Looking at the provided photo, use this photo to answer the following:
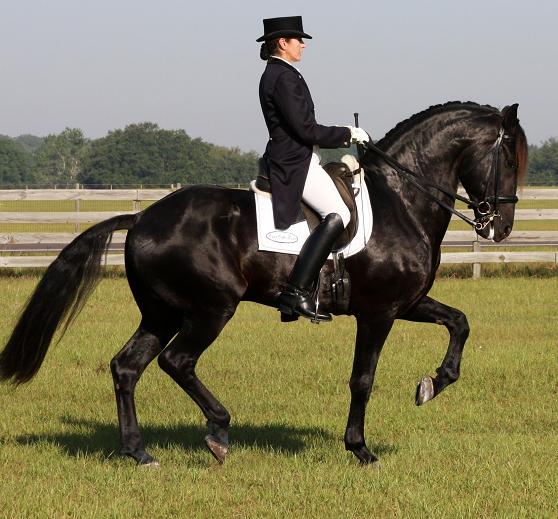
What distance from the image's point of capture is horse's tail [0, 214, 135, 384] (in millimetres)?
7789

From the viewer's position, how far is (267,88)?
732 centimetres

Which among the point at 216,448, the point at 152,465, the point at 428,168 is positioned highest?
the point at 428,168

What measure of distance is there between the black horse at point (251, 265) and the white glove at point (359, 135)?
0.86 feet

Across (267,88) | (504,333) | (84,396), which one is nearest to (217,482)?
(267,88)

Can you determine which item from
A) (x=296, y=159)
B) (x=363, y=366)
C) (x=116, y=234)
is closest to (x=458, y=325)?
(x=363, y=366)

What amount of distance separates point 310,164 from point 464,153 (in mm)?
1191

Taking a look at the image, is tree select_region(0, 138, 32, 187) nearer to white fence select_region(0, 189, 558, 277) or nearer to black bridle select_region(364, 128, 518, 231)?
white fence select_region(0, 189, 558, 277)

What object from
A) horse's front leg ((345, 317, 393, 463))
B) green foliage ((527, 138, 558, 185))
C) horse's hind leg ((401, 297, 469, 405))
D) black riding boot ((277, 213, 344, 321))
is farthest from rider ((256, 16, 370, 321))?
green foliage ((527, 138, 558, 185))

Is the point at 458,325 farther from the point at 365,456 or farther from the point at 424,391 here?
the point at 365,456

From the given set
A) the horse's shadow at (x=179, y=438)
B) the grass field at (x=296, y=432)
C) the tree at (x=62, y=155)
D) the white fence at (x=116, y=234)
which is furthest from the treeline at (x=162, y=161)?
the horse's shadow at (x=179, y=438)

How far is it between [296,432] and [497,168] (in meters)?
2.68

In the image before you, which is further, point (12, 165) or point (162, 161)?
point (12, 165)

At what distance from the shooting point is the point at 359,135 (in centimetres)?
747

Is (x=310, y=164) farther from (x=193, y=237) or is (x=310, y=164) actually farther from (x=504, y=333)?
(x=504, y=333)
